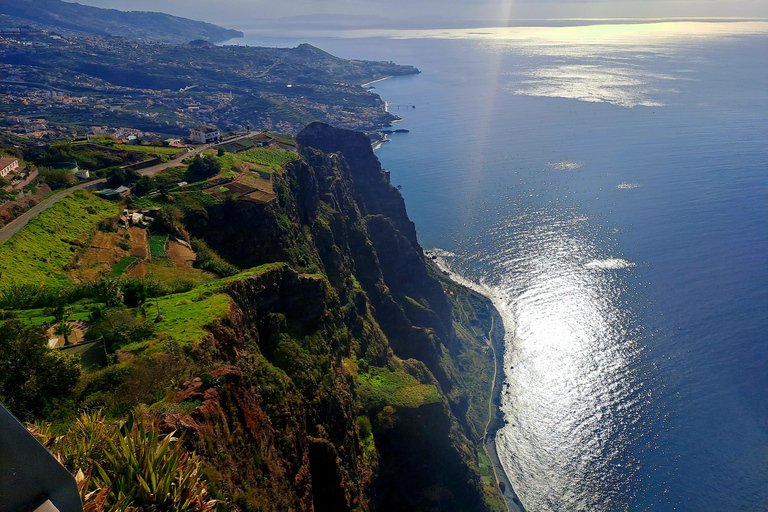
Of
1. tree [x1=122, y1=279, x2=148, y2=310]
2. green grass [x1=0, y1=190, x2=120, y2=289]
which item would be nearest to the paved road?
green grass [x1=0, y1=190, x2=120, y2=289]

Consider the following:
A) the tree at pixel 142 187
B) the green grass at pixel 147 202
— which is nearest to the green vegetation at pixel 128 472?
the green grass at pixel 147 202

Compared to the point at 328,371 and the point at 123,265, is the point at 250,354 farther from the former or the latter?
the point at 123,265

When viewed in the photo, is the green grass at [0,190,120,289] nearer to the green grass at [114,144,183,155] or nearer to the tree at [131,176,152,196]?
the tree at [131,176,152,196]

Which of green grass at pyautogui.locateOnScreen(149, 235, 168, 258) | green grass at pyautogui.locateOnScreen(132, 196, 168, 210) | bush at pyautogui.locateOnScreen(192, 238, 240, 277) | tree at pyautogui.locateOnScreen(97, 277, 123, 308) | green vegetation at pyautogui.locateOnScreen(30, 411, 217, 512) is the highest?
green vegetation at pyautogui.locateOnScreen(30, 411, 217, 512)

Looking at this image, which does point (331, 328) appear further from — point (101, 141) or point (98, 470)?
point (101, 141)

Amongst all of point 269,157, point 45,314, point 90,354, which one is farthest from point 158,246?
point 269,157

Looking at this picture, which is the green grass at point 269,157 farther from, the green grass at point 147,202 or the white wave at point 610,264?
the white wave at point 610,264

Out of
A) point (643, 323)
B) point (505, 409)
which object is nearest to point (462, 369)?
point (505, 409)
